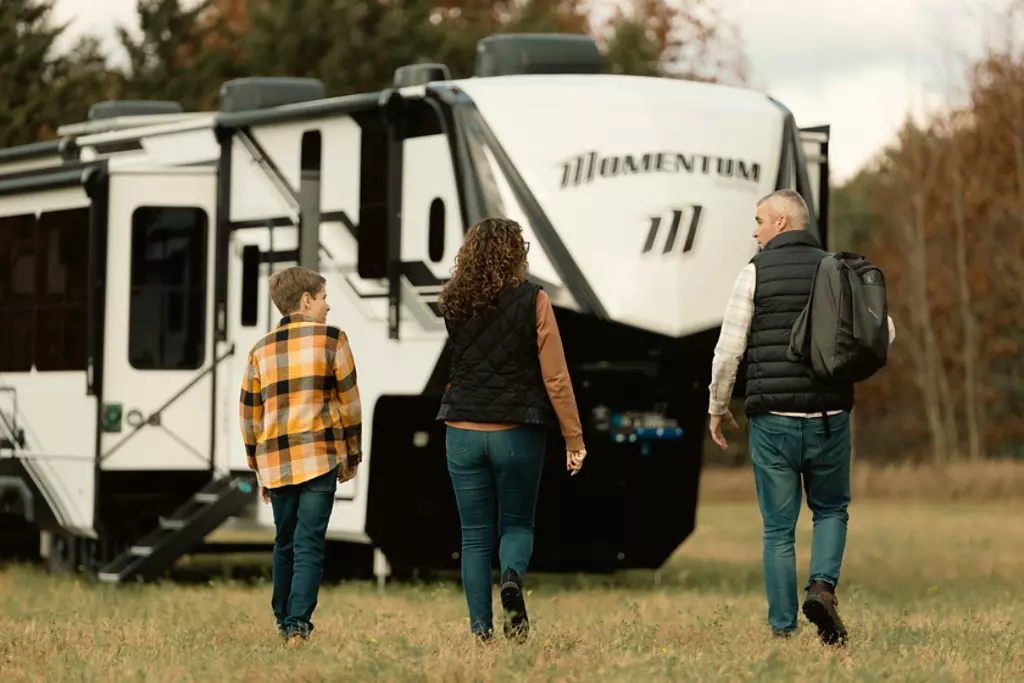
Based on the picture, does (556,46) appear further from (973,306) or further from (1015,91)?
(973,306)

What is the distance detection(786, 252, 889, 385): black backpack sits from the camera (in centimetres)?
901

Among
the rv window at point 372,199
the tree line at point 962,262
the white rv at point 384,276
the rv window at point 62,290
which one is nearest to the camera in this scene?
the white rv at point 384,276

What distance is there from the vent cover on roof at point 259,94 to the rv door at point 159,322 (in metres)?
0.68

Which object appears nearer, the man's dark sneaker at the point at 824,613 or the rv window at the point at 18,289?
the man's dark sneaker at the point at 824,613

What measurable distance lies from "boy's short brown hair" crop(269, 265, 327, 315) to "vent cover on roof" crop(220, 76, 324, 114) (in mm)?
6294

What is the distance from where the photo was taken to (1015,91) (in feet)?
133

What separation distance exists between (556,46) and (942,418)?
37180mm

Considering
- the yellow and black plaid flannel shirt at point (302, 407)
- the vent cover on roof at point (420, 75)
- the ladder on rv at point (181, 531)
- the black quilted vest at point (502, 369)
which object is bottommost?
the ladder on rv at point (181, 531)

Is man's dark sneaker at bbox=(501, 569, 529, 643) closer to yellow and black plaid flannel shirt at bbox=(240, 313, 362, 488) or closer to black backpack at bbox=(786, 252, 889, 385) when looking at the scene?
yellow and black plaid flannel shirt at bbox=(240, 313, 362, 488)

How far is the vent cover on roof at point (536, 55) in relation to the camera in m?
14.8

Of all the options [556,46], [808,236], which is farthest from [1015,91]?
[808,236]

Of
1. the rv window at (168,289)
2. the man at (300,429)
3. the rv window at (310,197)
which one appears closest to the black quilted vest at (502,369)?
the man at (300,429)

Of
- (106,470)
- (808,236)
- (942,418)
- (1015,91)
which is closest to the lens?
(808,236)

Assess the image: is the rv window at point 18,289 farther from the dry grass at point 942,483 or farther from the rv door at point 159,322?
the dry grass at point 942,483
